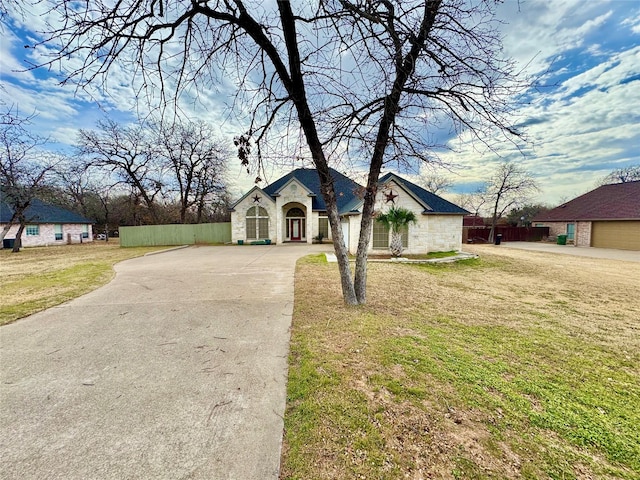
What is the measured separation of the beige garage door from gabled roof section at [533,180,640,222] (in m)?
0.75

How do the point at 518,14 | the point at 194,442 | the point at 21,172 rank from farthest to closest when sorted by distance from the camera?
the point at 21,172, the point at 518,14, the point at 194,442

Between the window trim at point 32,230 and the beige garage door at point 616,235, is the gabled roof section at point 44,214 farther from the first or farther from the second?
the beige garage door at point 616,235

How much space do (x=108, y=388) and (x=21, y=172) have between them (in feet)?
67.1

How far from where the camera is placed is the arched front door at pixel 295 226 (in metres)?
24.6

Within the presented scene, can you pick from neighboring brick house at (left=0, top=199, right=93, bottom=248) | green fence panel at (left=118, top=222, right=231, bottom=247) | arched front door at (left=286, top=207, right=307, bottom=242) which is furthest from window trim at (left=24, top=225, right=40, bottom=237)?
arched front door at (left=286, top=207, right=307, bottom=242)

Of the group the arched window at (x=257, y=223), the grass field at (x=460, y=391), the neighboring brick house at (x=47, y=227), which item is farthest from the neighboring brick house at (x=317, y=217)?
the neighboring brick house at (x=47, y=227)

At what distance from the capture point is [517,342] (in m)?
4.47

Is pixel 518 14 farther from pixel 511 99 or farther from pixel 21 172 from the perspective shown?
pixel 21 172

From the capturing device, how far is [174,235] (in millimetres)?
24453

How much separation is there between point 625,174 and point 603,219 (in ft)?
86.3

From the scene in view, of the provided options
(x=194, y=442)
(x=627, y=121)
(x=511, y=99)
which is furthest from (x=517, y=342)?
(x=627, y=121)

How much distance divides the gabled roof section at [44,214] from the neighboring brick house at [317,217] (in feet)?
62.2

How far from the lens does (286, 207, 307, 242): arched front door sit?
24.6 metres

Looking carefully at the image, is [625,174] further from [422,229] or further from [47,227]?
[47,227]
